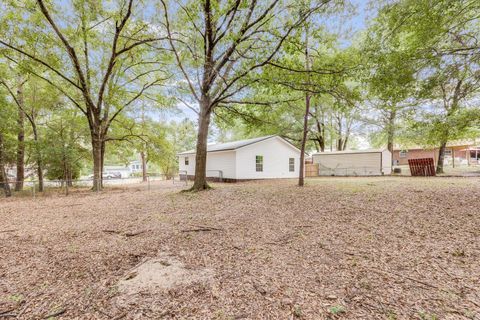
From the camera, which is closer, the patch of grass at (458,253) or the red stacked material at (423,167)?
the patch of grass at (458,253)

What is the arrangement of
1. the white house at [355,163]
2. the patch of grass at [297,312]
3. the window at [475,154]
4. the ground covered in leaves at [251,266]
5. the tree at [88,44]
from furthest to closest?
the window at [475,154] → the white house at [355,163] → the tree at [88,44] → the ground covered in leaves at [251,266] → the patch of grass at [297,312]

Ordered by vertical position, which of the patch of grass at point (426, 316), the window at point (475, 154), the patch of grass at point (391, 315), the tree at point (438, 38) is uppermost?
the tree at point (438, 38)

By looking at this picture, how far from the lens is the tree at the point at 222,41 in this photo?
709cm

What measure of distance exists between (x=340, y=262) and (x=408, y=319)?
1.06 m

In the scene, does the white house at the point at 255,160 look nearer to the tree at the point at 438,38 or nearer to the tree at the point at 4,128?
the tree at the point at 4,128

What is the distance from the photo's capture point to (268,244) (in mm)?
3674

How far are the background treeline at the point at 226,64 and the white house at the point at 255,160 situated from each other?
3.90 metres

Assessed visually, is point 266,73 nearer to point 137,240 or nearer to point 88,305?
point 137,240

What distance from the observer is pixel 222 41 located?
8.48 m

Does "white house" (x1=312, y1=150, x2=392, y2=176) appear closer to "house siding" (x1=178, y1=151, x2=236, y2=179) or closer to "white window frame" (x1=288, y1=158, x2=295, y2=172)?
"white window frame" (x1=288, y1=158, x2=295, y2=172)

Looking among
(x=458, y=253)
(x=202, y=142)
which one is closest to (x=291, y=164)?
(x=202, y=142)

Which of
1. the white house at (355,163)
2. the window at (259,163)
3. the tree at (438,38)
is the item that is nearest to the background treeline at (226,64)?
the tree at (438,38)

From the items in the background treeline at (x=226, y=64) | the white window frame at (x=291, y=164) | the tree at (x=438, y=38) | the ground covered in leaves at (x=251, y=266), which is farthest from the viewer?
the white window frame at (x=291, y=164)

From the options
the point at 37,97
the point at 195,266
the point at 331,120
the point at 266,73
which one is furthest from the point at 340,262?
the point at 331,120
